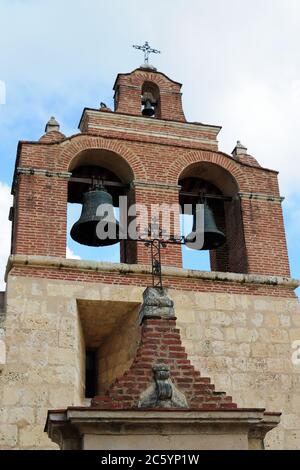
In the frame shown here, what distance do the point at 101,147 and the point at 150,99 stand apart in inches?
81.9

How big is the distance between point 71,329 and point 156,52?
21.1 feet

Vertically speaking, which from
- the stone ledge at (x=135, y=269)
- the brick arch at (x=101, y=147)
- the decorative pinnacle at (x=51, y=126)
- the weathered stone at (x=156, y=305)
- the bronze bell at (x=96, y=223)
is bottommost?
the weathered stone at (x=156, y=305)

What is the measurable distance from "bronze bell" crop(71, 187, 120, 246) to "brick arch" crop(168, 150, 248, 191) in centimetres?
159

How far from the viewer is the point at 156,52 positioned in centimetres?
1333

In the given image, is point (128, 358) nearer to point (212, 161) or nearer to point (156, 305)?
point (156, 305)

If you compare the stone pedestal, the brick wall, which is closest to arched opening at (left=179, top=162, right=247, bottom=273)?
the brick wall

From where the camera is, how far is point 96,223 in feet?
32.9

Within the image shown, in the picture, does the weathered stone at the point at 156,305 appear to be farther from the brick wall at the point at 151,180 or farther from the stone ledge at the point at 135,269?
the brick wall at the point at 151,180

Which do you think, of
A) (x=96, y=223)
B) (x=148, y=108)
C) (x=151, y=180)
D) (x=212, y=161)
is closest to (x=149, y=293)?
(x=96, y=223)

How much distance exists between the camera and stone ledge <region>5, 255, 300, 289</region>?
379 inches

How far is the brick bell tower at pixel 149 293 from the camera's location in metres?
6.94

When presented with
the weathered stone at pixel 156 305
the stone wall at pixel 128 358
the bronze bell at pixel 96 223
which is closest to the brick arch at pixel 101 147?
the bronze bell at pixel 96 223

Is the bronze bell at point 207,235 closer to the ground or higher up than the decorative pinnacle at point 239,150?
closer to the ground
